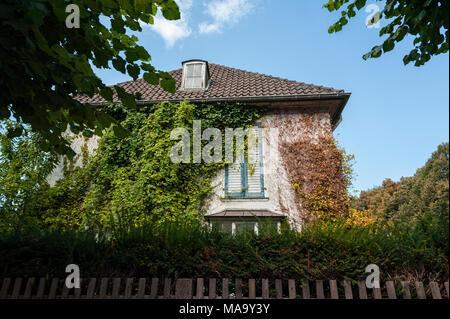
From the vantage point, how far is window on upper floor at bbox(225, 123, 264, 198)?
929 cm

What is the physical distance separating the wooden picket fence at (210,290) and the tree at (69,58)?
1903 millimetres

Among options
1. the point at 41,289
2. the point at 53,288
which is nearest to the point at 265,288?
the point at 53,288

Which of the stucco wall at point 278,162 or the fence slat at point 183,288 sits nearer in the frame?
the fence slat at point 183,288

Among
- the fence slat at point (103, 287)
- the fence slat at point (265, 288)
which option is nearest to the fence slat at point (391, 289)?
the fence slat at point (265, 288)

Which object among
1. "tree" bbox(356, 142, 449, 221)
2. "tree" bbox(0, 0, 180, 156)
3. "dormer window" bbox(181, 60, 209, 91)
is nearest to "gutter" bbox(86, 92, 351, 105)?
"dormer window" bbox(181, 60, 209, 91)

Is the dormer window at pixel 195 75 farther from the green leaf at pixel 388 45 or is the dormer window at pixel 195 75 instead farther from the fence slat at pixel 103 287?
the fence slat at pixel 103 287

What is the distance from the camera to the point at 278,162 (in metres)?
9.62

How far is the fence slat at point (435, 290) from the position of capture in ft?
10.4

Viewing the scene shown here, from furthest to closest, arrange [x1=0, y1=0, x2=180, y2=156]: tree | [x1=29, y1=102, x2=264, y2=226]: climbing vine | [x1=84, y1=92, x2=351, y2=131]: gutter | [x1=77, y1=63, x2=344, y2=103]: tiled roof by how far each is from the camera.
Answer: [x1=77, y1=63, x2=344, y2=103]: tiled roof, [x1=84, y1=92, x2=351, y2=131]: gutter, [x1=29, y1=102, x2=264, y2=226]: climbing vine, [x1=0, y1=0, x2=180, y2=156]: tree

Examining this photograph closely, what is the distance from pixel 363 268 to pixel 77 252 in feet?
12.2

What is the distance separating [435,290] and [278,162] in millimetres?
6604

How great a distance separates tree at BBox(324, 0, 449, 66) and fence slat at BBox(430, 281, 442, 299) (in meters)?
3.43

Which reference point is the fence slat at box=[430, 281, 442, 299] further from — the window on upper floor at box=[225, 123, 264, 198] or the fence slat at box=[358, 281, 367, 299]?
the window on upper floor at box=[225, 123, 264, 198]
